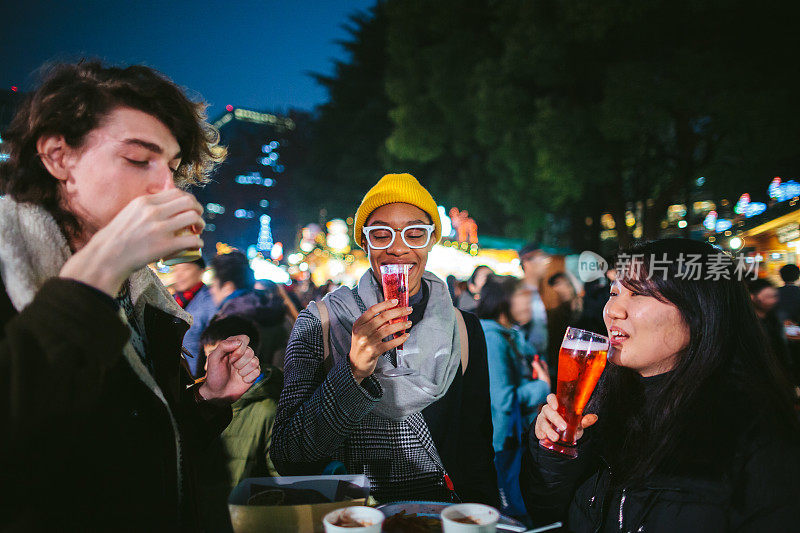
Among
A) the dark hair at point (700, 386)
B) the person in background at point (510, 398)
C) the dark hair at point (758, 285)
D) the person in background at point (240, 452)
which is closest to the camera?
the dark hair at point (700, 386)

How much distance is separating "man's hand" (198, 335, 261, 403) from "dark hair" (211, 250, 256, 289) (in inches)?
165

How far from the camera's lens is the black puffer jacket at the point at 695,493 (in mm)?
1704

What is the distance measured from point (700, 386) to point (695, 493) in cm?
46

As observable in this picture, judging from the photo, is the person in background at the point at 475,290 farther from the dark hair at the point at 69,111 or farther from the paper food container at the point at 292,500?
the dark hair at the point at 69,111

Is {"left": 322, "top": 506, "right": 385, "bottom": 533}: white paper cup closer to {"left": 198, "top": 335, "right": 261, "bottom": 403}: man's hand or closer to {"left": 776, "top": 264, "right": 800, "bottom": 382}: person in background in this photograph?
{"left": 198, "top": 335, "right": 261, "bottom": 403}: man's hand

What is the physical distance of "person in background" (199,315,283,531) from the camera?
9.43ft

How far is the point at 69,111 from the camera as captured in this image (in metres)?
1.49

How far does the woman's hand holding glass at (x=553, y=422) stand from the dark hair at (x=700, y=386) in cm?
32

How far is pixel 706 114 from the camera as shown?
36.0 feet

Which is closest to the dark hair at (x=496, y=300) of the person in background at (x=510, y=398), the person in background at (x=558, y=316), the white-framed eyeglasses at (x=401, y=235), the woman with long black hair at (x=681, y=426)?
the person in background at (x=510, y=398)

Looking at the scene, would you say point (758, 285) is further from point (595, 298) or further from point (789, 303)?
point (595, 298)

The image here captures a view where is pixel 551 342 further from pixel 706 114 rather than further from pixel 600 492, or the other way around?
pixel 706 114

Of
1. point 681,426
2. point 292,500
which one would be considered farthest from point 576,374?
point 292,500

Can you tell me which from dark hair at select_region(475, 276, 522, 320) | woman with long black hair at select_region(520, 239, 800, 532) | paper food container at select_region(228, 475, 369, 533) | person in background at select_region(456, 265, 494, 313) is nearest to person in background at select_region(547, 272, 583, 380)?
dark hair at select_region(475, 276, 522, 320)
